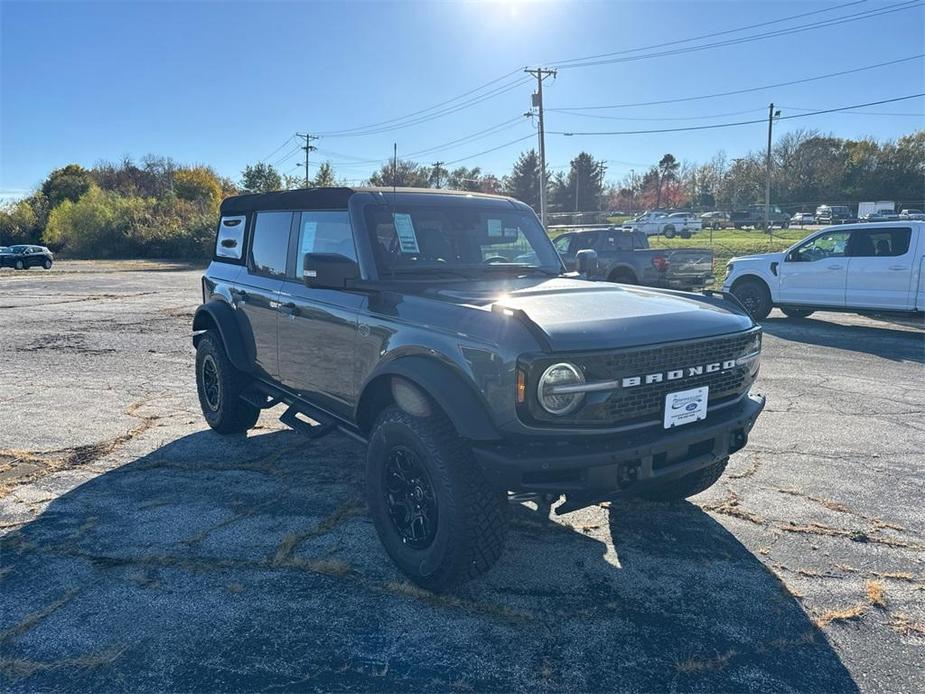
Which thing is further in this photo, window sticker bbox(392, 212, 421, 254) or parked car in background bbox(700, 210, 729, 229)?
parked car in background bbox(700, 210, 729, 229)

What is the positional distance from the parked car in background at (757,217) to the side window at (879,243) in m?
31.3

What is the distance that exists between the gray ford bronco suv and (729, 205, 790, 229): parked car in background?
40.8 metres

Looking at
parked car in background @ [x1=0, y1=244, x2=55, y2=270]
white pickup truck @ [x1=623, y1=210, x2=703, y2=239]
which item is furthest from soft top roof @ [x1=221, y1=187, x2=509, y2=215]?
white pickup truck @ [x1=623, y1=210, x2=703, y2=239]

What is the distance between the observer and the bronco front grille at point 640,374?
2.78 meters

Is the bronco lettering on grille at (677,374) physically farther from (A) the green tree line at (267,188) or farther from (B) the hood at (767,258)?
(A) the green tree line at (267,188)

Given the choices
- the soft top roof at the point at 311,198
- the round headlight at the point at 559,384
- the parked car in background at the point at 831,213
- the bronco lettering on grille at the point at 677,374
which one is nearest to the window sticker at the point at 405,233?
the soft top roof at the point at 311,198

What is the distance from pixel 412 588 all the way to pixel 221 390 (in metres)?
2.89

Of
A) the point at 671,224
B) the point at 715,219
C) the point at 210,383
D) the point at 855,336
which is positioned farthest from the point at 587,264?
the point at 715,219

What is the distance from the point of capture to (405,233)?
3951 mm

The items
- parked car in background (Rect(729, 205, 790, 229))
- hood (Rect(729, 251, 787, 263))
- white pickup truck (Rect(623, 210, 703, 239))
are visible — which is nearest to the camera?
hood (Rect(729, 251, 787, 263))

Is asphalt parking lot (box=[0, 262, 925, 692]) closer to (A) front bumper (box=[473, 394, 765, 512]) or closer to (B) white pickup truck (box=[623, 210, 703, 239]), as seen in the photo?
(A) front bumper (box=[473, 394, 765, 512])

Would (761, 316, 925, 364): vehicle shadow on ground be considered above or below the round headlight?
below

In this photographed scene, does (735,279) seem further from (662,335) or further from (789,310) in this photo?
(662,335)

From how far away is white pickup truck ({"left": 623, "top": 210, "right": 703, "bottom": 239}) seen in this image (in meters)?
43.1
